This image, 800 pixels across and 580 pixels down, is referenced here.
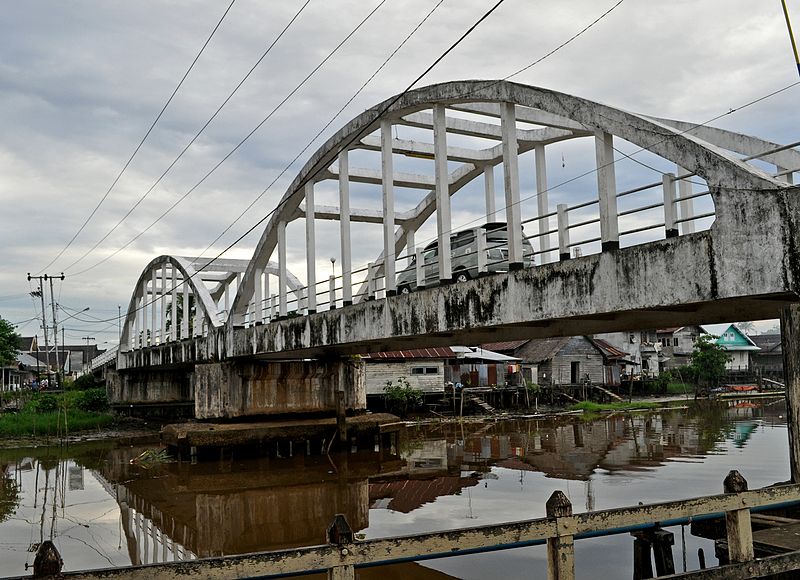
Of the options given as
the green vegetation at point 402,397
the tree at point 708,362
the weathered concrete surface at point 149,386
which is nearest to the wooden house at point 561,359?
the tree at point 708,362

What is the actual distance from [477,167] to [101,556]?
15131 millimetres

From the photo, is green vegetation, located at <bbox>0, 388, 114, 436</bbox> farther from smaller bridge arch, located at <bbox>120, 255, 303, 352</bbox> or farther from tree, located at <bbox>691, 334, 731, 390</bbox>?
tree, located at <bbox>691, 334, 731, 390</bbox>

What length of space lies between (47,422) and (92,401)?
33.5 feet

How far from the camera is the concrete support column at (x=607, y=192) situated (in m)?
11.4

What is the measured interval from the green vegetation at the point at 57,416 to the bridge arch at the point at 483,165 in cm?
1520

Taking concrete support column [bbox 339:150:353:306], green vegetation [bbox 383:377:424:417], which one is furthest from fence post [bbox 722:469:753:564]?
green vegetation [bbox 383:377:424:417]

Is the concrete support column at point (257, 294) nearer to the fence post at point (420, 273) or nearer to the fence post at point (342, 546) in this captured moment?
the fence post at point (420, 273)

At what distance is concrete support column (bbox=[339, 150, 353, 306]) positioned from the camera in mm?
19188

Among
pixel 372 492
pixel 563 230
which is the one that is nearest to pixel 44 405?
pixel 372 492

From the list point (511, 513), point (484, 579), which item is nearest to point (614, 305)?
point (484, 579)

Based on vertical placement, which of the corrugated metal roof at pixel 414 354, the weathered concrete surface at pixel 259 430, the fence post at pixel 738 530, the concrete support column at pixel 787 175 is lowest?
the weathered concrete surface at pixel 259 430

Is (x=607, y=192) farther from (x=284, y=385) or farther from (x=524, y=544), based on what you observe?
(x=284, y=385)

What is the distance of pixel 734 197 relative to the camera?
9.38 meters

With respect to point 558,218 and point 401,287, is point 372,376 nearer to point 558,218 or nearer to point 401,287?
point 401,287
